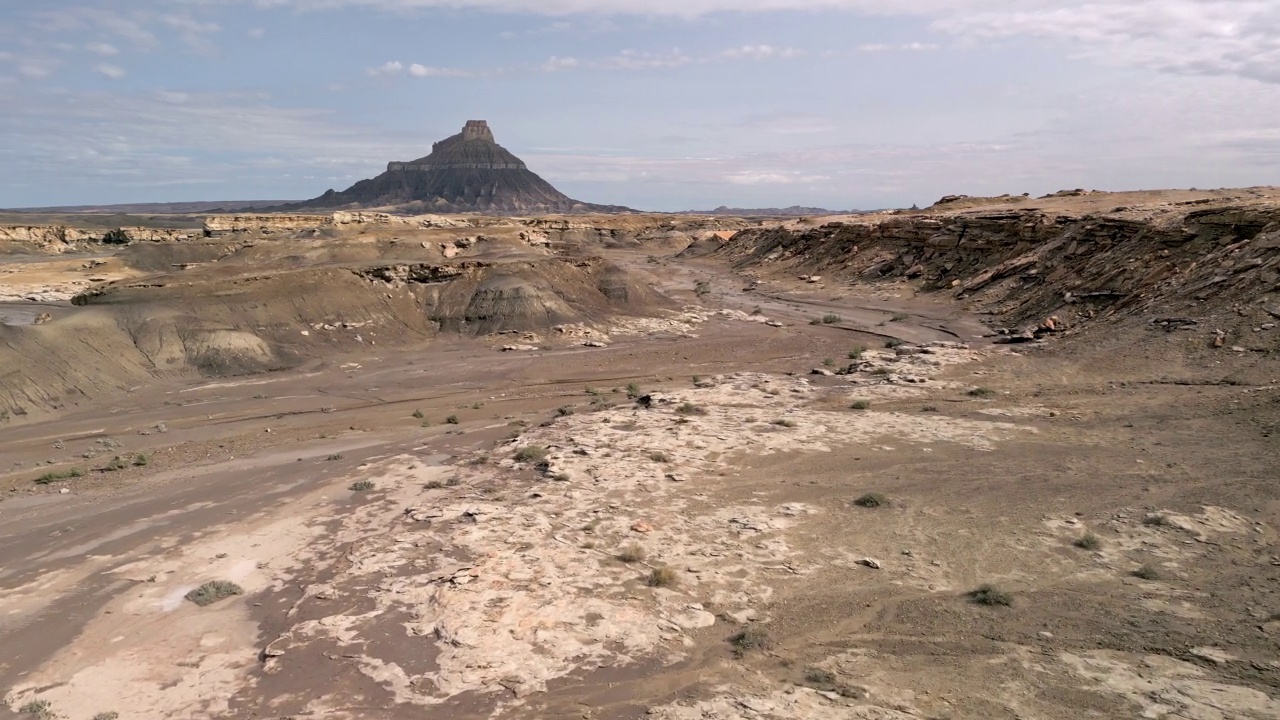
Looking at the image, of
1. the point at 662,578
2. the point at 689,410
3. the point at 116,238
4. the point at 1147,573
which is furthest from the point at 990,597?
the point at 116,238

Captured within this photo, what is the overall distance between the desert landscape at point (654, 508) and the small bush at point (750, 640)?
5 cm

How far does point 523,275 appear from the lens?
35.8 m

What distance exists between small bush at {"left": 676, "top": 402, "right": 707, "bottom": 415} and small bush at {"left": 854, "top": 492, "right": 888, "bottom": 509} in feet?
21.7

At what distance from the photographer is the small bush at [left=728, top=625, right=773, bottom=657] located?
8.33m

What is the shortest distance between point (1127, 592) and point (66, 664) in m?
12.5

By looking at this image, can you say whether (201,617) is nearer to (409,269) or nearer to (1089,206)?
(409,269)

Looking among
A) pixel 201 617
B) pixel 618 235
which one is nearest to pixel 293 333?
pixel 201 617

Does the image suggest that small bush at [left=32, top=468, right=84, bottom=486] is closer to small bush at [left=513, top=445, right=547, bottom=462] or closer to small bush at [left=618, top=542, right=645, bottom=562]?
small bush at [left=513, top=445, right=547, bottom=462]

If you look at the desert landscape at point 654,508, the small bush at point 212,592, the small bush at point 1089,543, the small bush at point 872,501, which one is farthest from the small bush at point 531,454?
the small bush at point 1089,543

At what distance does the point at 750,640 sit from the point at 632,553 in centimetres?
260

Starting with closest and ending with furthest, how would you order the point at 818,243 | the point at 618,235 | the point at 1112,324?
the point at 1112,324, the point at 818,243, the point at 618,235

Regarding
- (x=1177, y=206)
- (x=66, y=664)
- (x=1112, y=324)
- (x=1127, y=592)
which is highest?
(x=1177, y=206)

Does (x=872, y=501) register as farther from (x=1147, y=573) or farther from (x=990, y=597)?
(x=1147, y=573)

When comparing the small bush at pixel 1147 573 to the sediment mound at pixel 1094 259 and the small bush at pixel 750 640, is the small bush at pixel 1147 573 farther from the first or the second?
the sediment mound at pixel 1094 259
